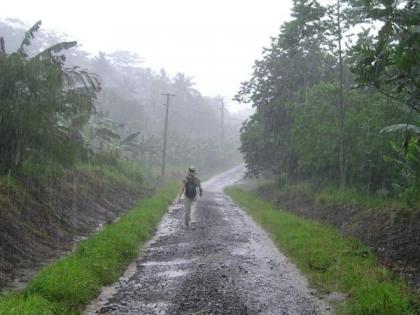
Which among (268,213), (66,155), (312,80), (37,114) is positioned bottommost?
(268,213)

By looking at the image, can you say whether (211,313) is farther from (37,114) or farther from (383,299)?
(37,114)

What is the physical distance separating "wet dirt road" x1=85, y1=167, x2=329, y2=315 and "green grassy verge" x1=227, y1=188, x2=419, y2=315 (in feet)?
1.26

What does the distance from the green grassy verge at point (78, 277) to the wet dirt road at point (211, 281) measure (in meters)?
0.28

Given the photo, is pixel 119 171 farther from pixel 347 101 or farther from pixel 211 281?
pixel 211 281

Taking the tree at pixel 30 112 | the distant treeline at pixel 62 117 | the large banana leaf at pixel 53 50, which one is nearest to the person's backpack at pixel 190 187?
the distant treeline at pixel 62 117

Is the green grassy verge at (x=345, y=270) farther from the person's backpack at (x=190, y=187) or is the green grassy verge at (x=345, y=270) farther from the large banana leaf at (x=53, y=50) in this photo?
the large banana leaf at (x=53, y=50)

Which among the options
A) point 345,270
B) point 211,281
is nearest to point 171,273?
point 211,281

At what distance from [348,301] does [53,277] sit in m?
4.69

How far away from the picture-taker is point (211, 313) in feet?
25.3

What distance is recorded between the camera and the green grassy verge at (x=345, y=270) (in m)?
7.62

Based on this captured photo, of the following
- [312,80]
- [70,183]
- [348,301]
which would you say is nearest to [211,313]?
[348,301]

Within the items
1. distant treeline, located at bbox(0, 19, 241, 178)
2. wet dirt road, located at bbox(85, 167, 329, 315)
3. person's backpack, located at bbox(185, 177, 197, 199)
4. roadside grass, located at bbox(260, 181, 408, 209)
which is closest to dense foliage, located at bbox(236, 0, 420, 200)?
roadside grass, located at bbox(260, 181, 408, 209)

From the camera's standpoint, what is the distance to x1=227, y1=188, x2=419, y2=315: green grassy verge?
25.0 feet

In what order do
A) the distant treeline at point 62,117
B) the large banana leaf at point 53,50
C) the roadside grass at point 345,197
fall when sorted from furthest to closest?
the roadside grass at point 345,197
the large banana leaf at point 53,50
the distant treeline at point 62,117
